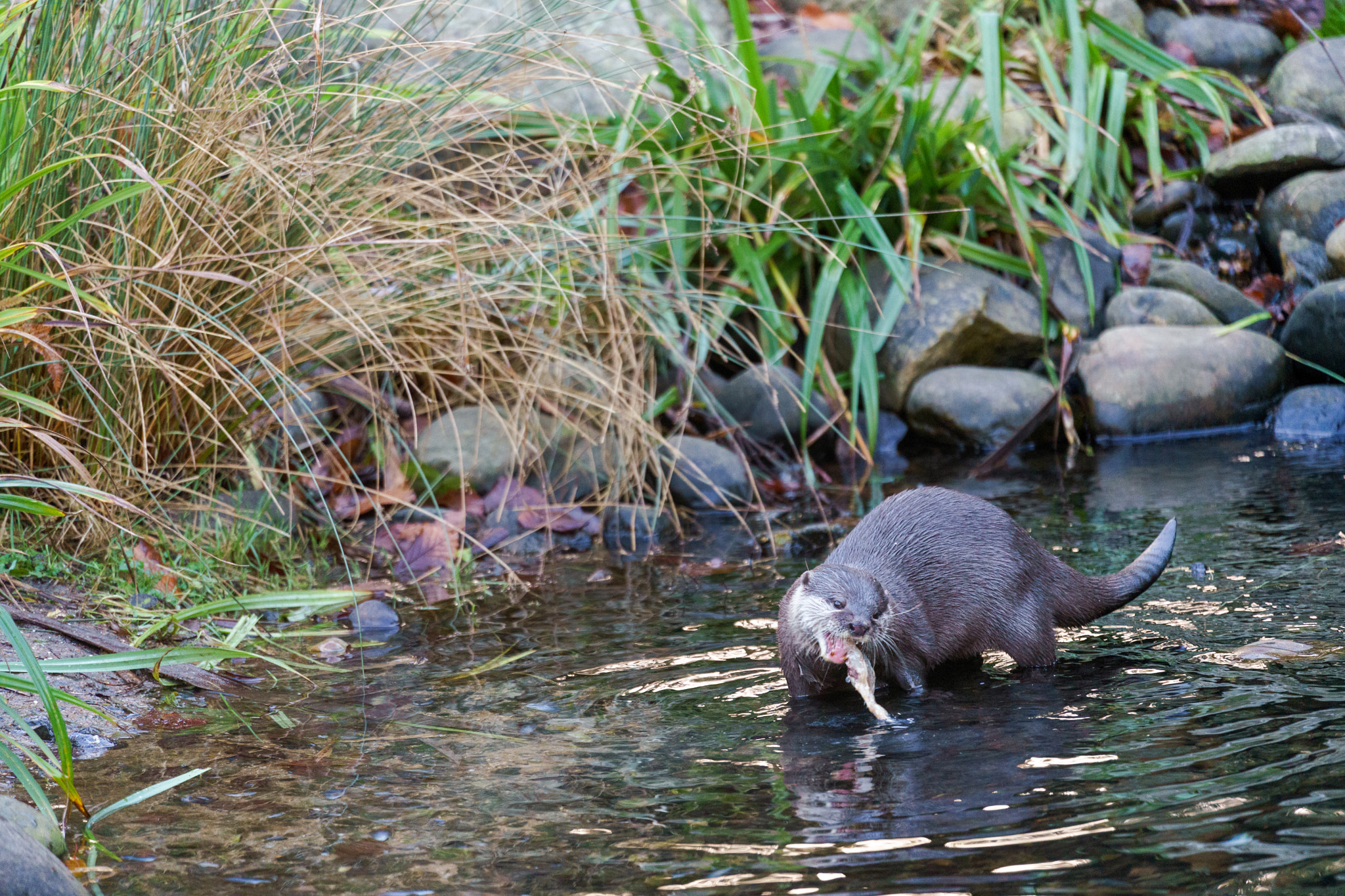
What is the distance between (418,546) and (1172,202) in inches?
170

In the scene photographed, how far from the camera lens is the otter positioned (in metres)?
2.72

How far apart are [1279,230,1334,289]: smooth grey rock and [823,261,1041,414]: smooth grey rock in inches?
54.3

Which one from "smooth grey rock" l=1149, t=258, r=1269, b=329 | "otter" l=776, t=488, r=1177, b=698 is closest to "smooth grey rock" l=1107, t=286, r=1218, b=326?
"smooth grey rock" l=1149, t=258, r=1269, b=329

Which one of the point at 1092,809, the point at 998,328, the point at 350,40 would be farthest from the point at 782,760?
the point at 998,328

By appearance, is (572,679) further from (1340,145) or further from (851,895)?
(1340,145)

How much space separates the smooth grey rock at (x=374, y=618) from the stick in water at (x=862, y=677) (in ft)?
4.54

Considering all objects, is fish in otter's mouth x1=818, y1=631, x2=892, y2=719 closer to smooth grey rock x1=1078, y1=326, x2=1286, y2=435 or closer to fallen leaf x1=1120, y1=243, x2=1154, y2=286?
smooth grey rock x1=1078, y1=326, x2=1286, y2=435

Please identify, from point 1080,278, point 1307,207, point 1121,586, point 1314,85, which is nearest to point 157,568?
point 1121,586

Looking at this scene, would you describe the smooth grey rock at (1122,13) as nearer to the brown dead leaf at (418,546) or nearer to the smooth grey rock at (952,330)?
the smooth grey rock at (952,330)

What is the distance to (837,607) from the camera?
2.65m

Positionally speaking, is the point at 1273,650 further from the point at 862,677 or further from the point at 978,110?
the point at 978,110

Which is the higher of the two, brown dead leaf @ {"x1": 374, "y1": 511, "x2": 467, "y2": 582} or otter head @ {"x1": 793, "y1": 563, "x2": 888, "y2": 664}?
otter head @ {"x1": 793, "y1": 563, "x2": 888, "y2": 664}

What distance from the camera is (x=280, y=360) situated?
3.80 meters

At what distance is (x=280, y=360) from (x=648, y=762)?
6.53 feet
